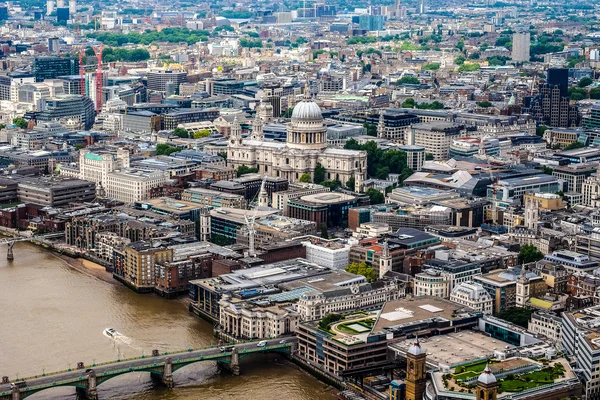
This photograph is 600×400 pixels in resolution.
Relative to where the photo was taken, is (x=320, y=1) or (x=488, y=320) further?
(x=320, y=1)

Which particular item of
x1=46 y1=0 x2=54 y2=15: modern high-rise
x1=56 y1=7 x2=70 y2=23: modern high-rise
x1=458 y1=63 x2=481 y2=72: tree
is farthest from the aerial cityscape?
x1=46 y1=0 x2=54 y2=15: modern high-rise

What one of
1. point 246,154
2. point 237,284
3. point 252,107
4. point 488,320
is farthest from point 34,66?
point 488,320

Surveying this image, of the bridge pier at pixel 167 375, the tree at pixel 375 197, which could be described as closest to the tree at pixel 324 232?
the tree at pixel 375 197

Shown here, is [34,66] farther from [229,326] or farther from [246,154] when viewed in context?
[229,326]

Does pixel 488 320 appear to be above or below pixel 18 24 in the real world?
below

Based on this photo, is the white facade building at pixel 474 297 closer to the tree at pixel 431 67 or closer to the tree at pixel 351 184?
the tree at pixel 351 184

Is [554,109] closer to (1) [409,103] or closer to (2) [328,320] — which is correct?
(1) [409,103]
